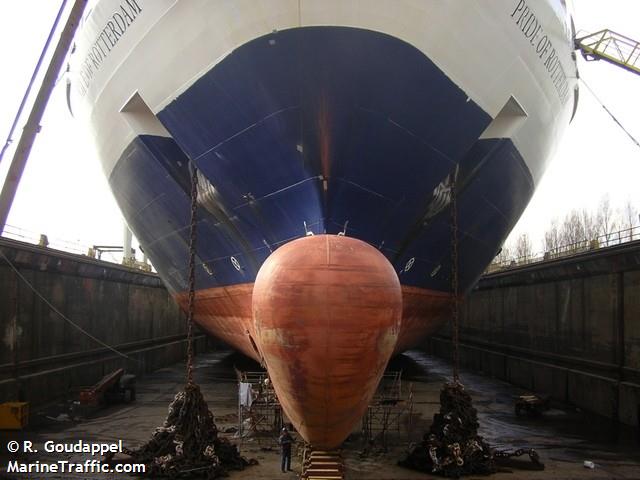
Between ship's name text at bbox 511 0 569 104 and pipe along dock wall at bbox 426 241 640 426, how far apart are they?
3.87 m

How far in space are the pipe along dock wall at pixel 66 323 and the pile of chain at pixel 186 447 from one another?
16.5 ft

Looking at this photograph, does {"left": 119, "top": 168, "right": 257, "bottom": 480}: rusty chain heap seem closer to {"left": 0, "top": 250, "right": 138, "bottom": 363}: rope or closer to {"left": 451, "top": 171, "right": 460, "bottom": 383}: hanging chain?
{"left": 451, "top": 171, "right": 460, "bottom": 383}: hanging chain

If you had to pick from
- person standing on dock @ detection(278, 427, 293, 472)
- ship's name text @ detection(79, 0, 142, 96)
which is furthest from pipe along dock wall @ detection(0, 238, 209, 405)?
person standing on dock @ detection(278, 427, 293, 472)

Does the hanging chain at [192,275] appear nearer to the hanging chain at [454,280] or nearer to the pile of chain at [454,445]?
the pile of chain at [454,445]

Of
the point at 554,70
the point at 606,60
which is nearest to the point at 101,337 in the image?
the point at 554,70

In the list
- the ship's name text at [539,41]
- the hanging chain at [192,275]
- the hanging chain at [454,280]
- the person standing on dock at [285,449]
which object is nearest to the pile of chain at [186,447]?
the hanging chain at [192,275]

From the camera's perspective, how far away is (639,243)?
36.2ft

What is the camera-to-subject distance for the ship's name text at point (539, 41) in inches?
323

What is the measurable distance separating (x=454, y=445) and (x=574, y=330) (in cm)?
767

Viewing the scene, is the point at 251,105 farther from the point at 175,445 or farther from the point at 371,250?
the point at 175,445

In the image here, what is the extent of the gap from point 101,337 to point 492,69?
514 inches

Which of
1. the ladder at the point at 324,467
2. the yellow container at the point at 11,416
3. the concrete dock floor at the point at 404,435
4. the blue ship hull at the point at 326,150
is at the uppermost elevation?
the blue ship hull at the point at 326,150

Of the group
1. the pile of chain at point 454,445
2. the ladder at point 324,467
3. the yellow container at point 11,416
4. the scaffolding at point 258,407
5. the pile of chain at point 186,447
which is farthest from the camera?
the yellow container at point 11,416

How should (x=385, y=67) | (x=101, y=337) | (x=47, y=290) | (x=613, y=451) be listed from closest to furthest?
(x=385, y=67) < (x=613, y=451) < (x=47, y=290) < (x=101, y=337)
